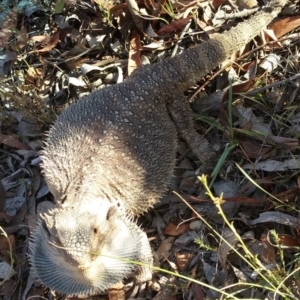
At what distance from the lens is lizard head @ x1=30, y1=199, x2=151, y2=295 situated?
3.12 meters

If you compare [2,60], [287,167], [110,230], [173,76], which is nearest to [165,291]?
[110,230]

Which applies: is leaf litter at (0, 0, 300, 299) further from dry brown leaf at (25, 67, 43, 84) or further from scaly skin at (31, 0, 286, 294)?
scaly skin at (31, 0, 286, 294)

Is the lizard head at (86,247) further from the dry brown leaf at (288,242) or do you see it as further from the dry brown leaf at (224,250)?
the dry brown leaf at (288,242)

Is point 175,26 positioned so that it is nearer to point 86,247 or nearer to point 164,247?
point 164,247

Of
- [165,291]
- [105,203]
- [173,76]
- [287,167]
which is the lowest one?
[165,291]

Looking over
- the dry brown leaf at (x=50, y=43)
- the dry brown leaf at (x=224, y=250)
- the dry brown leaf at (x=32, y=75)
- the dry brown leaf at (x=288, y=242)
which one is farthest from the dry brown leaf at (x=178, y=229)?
the dry brown leaf at (x=50, y=43)

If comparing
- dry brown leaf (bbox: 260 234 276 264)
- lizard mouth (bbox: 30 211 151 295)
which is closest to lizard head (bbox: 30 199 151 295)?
lizard mouth (bbox: 30 211 151 295)

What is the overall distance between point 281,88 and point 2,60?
2.59 meters

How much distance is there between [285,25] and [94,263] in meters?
2.41

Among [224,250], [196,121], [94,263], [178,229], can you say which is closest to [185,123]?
[196,121]

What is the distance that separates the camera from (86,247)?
3074 mm

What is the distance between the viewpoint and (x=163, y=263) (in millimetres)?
3719

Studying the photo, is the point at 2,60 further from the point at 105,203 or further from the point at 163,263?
the point at 163,263

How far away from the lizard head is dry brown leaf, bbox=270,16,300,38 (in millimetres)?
1942
